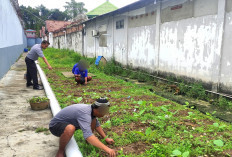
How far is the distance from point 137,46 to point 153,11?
196 cm

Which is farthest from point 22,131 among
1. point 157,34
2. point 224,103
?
point 157,34

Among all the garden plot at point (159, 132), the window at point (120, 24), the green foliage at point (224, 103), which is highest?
the window at point (120, 24)

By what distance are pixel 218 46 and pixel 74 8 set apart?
6816 centimetres

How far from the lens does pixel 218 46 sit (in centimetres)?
587

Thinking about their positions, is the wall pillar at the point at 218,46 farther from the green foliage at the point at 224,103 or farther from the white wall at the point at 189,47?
the green foliage at the point at 224,103

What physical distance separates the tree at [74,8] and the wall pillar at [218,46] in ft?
213

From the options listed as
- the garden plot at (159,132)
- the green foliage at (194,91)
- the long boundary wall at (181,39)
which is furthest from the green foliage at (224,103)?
the garden plot at (159,132)

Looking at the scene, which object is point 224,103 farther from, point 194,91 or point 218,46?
point 218,46

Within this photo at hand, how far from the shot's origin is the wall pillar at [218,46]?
5707 millimetres

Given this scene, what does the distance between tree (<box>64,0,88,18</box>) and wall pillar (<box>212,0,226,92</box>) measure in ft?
213

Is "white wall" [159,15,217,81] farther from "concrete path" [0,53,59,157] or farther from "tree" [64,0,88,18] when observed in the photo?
"tree" [64,0,88,18]

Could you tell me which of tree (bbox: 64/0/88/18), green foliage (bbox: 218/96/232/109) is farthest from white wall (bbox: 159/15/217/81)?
tree (bbox: 64/0/88/18)

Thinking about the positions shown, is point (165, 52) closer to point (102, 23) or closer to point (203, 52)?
point (203, 52)

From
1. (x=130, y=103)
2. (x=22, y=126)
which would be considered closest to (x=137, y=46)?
(x=130, y=103)
